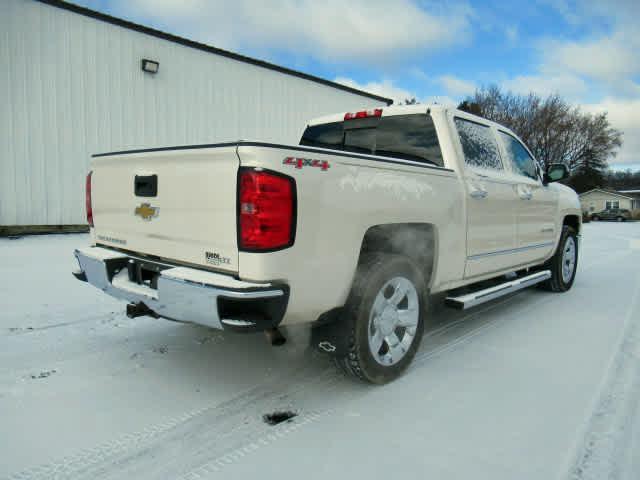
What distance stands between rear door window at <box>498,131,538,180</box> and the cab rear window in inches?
47.2

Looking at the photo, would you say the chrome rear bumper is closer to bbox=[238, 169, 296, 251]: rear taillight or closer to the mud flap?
bbox=[238, 169, 296, 251]: rear taillight

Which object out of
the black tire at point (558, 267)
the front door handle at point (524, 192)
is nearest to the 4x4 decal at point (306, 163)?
the front door handle at point (524, 192)

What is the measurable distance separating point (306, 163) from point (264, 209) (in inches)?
13.0

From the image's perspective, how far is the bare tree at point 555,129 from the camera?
153 feet

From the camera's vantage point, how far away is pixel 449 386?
2.89m

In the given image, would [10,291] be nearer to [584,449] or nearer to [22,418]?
[22,418]

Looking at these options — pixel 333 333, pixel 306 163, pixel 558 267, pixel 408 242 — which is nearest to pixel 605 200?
pixel 558 267

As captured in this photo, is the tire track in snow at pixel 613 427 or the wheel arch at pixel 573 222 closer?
the tire track in snow at pixel 613 427

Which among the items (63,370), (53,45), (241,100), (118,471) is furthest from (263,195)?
(241,100)

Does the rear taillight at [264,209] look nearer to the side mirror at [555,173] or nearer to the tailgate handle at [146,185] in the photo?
the tailgate handle at [146,185]

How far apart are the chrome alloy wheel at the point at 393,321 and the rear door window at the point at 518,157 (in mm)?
2247

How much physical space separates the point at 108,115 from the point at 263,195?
10460mm

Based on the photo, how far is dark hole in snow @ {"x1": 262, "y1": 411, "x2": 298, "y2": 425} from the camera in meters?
2.43

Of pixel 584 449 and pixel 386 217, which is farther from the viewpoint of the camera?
pixel 386 217
